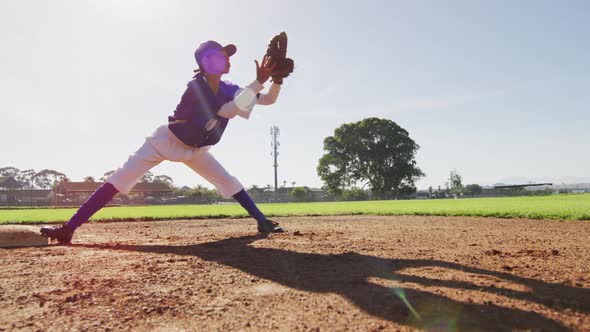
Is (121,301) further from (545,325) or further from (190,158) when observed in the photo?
(190,158)

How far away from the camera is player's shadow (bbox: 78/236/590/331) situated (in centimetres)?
185

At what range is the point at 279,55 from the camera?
476 cm

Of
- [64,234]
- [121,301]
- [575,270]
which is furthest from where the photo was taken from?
[64,234]

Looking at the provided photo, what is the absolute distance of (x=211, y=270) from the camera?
10.1ft

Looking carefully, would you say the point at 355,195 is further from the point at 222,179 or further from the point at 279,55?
the point at 279,55

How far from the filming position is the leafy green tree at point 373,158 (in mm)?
60094

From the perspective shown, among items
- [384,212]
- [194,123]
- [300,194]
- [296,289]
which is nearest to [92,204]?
[194,123]

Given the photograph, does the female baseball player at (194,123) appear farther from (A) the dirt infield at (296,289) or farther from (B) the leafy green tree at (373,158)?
(B) the leafy green tree at (373,158)

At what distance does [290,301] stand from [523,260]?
7.55 feet

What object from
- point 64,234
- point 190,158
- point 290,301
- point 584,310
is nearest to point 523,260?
point 584,310

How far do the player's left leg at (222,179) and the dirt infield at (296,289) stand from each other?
4.85 ft

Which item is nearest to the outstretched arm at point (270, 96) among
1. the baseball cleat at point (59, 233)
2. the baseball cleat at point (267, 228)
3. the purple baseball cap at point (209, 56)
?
the purple baseball cap at point (209, 56)

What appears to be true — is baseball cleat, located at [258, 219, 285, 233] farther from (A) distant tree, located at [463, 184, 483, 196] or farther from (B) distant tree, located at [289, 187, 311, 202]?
(A) distant tree, located at [463, 184, 483, 196]

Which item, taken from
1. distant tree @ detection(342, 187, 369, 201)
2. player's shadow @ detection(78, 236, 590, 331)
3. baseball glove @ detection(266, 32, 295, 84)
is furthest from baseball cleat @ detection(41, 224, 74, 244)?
distant tree @ detection(342, 187, 369, 201)
